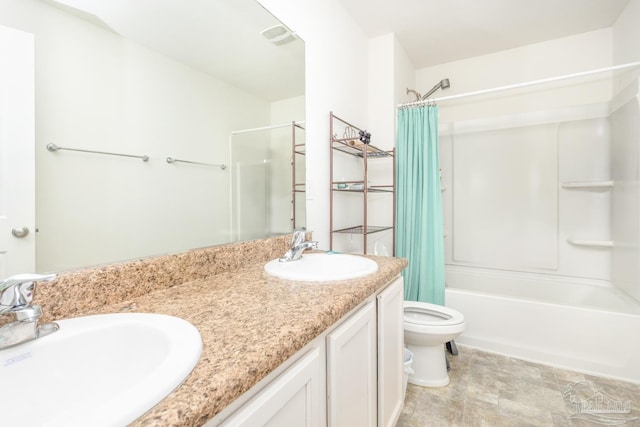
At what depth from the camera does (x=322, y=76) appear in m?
1.75

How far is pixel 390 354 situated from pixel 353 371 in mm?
367

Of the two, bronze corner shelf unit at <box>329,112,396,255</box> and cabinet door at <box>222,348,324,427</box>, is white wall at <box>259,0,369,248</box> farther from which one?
cabinet door at <box>222,348,324,427</box>

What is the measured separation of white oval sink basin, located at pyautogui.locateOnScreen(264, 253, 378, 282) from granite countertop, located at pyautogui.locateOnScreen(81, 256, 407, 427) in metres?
0.03

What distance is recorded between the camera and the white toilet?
64.1 inches

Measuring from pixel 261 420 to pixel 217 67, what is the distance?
110 centimetres

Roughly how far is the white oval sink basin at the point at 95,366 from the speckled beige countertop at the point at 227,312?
0.03m

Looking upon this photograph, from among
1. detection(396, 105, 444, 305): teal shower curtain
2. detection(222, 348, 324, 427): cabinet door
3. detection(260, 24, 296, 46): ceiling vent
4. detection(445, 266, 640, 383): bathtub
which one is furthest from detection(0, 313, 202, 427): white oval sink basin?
detection(445, 266, 640, 383): bathtub

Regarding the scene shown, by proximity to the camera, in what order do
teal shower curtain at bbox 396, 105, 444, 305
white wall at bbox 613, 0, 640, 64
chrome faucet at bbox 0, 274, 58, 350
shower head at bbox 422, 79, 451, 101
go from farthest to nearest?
shower head at bbox 422, 79, 451, 101, teal shower curtain at bbox 396, 105, 444, 305, white wall at bbox 613, 0, 640, 64, chrome faucet at bbox 0, 274, 58, 350

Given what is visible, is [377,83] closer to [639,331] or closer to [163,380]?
[639,331]

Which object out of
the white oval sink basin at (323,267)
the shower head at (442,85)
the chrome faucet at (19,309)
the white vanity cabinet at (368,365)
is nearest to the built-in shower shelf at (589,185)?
the shower head at (442,85)

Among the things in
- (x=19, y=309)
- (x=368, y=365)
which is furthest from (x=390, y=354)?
(x=19, y=309)

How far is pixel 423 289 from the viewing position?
85.0 inches

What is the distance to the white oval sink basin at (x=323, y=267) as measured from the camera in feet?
3.15

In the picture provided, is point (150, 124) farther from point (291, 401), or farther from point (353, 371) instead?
point (353, 371)
